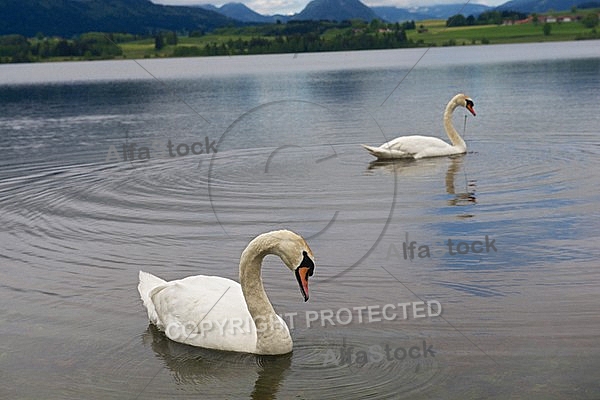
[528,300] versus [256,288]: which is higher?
[256,288]

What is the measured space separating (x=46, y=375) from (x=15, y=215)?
9091 mm

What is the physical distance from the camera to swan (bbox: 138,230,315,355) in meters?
9.43

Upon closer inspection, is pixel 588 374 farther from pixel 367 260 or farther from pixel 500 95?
pixel 500 95

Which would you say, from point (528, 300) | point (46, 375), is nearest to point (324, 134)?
point (528, 300)

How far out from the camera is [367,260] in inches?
531

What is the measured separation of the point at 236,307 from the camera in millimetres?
10336

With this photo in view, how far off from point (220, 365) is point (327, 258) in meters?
4.24

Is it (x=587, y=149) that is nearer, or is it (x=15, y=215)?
(x=15, y=215)

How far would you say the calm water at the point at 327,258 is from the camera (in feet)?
30.6

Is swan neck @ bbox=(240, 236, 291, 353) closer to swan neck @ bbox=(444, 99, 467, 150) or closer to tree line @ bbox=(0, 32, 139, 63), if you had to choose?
swan neck @ bbox=(444, 99, 467, 150)

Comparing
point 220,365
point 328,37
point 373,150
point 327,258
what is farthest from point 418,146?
point 328,37

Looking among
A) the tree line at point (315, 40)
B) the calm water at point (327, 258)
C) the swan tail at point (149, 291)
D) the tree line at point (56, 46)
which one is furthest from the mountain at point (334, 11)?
the swan tail at point (149, 291)

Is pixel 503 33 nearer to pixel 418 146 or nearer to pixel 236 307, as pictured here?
pixel 418 146

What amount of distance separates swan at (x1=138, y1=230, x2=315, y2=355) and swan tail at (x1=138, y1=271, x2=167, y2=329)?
0.05ft
